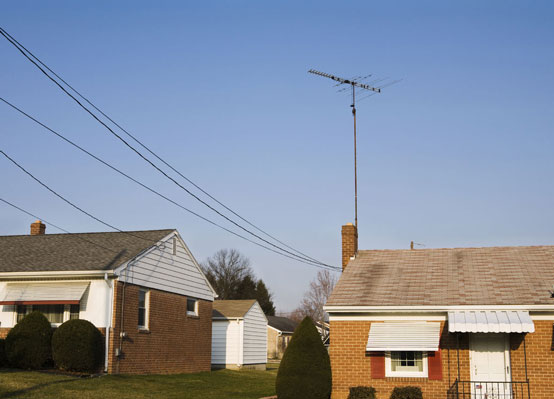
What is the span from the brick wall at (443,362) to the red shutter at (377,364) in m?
0.12

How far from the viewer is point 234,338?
3741 cm

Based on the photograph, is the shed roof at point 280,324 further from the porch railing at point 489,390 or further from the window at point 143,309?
the porch railing at point 489,390

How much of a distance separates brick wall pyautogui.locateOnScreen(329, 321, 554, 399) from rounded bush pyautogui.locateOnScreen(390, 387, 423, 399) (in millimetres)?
442

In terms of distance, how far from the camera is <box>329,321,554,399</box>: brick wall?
684 inches

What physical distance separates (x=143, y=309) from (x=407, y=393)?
1196 centimetres

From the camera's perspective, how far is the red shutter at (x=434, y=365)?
18.1 meters

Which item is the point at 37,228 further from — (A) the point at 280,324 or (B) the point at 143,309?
(A) the point at 280,324

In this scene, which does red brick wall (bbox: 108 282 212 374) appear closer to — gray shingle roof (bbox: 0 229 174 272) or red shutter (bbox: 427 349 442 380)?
gray shingle roof (bbox: 0 229 174 272)

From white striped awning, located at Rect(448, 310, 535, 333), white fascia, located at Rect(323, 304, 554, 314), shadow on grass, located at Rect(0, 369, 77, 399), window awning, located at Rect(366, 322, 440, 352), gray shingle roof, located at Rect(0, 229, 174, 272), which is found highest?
gray shingle roof, located at Rect(0, 229, 174, 272)

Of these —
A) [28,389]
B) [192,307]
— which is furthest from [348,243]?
[28,389]

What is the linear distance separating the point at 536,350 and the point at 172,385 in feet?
40.0

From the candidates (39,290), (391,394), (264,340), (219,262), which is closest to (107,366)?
(39,290)

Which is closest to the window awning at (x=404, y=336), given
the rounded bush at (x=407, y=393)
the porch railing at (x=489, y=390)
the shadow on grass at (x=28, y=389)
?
the rounded bush at (x=407, y=393)

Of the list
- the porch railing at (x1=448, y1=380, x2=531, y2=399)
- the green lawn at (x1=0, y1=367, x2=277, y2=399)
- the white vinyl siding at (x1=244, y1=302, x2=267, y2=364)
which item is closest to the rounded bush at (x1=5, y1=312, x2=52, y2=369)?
the green lawn at (x1=0, y1=367, x2=277, y2=399)
